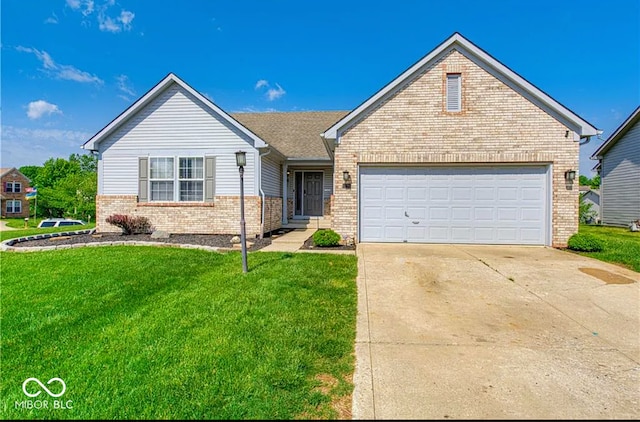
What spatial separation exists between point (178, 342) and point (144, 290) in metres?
2.24

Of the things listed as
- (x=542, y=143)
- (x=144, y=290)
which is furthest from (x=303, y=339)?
(x=542, y=143)

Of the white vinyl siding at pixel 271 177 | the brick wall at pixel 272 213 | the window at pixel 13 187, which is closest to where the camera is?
the brick wall at pixel 272 213

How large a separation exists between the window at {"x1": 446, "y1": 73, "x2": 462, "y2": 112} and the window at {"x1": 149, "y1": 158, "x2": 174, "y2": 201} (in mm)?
9575

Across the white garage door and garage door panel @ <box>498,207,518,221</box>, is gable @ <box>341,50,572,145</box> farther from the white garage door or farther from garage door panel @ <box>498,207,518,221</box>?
garage door panel @ <box>498,207,518,221</box>

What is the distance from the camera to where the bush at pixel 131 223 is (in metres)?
11.0

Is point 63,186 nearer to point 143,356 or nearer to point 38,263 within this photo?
point 38,263

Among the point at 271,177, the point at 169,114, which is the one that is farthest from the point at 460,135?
the point at 169,114

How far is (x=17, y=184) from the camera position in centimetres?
4631

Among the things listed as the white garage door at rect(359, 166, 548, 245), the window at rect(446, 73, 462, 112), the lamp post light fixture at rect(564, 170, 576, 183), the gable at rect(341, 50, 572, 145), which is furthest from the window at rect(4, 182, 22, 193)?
the lamp post light fixture at rect(564, 170, 576, 183)

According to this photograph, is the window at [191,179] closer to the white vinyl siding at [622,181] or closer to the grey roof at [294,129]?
the grey roof at [294,129]

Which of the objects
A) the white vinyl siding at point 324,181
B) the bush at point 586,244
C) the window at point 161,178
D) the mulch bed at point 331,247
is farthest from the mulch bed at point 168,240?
the bush at point 586,244

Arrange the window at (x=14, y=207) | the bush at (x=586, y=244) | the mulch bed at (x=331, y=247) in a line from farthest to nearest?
1. the window at (x=14, y=207)
2. the mulch bed at (x=331, y=247)
3. the bush at (x=586, y=244)

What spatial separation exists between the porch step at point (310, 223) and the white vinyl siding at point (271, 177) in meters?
1.56

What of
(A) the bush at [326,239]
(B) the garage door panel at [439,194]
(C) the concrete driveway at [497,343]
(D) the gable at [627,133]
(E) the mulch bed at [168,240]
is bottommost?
(C) the concrete driveway at [497,343]
